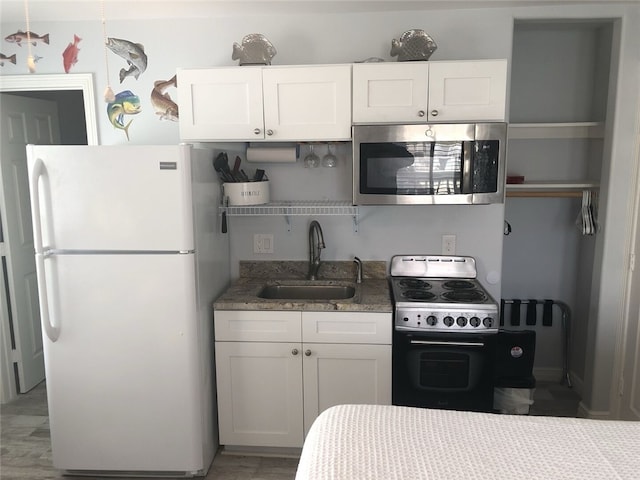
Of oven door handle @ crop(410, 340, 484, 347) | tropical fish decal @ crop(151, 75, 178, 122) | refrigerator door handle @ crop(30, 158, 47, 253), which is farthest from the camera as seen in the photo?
tropical fish decal @ crop(151, 75, 178, 122)

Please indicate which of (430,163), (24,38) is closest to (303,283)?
(430,163)

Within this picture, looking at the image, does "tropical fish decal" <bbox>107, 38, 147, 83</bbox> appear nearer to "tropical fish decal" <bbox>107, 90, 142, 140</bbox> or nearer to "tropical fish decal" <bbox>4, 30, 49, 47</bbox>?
"tropical fish decal" <bbox>107, 90, 142, 140</bbox>

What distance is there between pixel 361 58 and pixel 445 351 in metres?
1.66

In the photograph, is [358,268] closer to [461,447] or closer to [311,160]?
[311,160]

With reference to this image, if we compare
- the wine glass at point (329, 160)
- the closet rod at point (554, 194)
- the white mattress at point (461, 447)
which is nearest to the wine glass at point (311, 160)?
the wine glass at point (329, 160)

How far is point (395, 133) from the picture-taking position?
97.1 inches

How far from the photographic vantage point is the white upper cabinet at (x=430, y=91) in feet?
8.07

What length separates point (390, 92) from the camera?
2.51m

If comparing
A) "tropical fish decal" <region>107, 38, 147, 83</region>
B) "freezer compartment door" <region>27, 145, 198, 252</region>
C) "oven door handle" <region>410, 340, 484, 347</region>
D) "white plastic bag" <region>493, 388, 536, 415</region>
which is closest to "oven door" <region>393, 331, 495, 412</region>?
"oven door handle" <region>410, 340, 484, 347</region>

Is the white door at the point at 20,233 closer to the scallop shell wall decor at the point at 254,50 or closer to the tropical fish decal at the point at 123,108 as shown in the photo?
the tropical fish decal at the point at 123,108

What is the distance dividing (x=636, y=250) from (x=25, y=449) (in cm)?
355

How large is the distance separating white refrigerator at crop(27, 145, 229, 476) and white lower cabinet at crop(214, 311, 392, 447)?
16cm

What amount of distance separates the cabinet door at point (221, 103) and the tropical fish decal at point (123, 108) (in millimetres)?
530

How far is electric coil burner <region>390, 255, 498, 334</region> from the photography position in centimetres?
245
